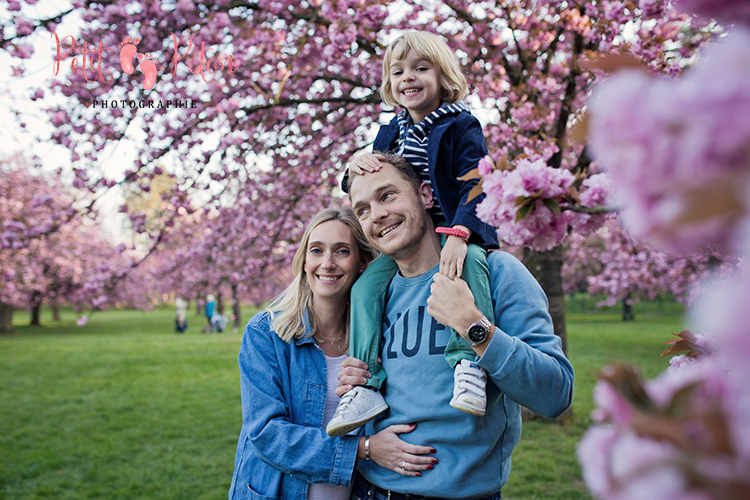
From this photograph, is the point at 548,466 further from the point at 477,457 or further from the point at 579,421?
the point at 477,457

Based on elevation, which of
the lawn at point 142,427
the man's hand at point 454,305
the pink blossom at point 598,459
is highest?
the man's hand at point 454,305

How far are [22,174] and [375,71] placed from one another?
16225 mm

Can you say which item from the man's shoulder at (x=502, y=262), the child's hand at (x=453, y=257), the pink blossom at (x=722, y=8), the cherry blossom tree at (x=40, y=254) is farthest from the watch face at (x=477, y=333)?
the cherry blossom tree at (x=40, y=254)

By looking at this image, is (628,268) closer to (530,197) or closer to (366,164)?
(366,164)

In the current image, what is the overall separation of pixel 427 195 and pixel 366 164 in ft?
1.10

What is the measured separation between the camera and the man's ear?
2221 mm

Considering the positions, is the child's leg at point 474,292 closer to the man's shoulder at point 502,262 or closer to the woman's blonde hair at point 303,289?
the man's shoulder at point 502,262

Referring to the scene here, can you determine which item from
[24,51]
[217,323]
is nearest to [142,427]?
[24,51]

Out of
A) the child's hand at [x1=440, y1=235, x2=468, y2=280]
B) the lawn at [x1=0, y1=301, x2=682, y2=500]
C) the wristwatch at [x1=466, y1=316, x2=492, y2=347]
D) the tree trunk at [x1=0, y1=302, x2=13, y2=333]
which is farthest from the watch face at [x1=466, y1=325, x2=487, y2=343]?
the tree trunk at [x1=0, y1=302, x2=13, y2=333]

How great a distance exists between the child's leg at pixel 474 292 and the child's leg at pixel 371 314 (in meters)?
0.36

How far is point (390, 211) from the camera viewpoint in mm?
2049

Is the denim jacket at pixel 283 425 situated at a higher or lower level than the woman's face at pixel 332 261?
lower

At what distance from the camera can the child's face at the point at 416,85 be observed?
2.53 meters

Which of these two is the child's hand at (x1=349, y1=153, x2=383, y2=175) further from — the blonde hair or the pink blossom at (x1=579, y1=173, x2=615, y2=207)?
the pink blossom at (x1=579, y1=173, x2=615, y2=207)
